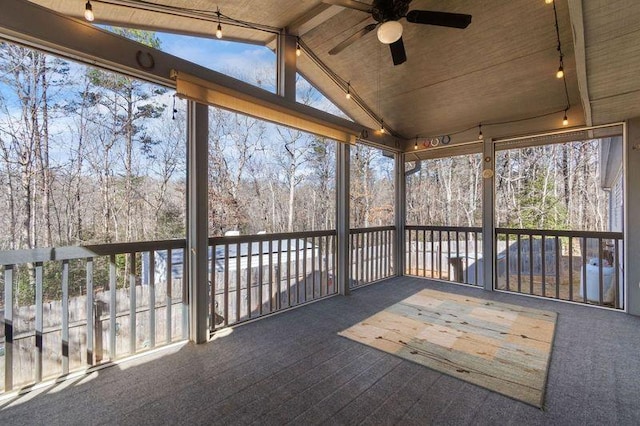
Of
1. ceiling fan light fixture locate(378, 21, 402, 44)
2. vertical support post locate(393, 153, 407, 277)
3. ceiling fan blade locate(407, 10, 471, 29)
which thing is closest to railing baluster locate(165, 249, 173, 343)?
ceiling fan light fixture locate(378, 21, 402, 44)

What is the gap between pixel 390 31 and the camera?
228cm

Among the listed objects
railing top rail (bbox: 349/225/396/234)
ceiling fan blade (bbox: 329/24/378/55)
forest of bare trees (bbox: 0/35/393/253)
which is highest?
ceiling fan blade (bbox: 329/24/378/55)

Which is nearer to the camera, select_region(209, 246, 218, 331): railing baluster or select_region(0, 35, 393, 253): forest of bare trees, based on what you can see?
select_region(0, 35, 393, 253): forest of bare trees

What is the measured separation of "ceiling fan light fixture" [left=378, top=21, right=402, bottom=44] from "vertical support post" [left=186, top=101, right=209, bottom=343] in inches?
63.8

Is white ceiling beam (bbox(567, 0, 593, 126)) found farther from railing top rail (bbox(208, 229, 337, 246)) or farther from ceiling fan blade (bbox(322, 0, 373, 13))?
railing top rail (bbox(208, 229, 337, 246))

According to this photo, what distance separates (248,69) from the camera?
3.12 meters

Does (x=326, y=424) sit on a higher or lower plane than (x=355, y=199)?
lower

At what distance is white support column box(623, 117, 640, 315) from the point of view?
3436mm

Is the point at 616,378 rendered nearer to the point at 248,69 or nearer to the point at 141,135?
the point at 248,69

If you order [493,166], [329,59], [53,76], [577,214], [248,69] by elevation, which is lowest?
[577,214]

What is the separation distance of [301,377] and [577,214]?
8.34 metres

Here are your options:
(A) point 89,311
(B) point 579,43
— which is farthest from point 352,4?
(A) point 89,311

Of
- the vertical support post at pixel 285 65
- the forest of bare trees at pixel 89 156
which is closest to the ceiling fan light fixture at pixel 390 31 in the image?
the vertical support post at pixel 285 65

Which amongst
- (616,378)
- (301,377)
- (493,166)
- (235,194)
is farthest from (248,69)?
(616,378)
